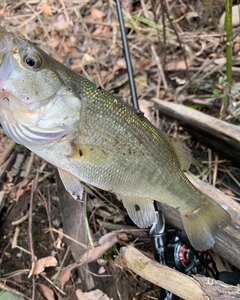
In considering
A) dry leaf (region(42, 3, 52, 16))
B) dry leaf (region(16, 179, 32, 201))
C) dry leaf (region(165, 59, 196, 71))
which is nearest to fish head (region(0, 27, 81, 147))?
dry leaf (region(16, 179, 32, 201))

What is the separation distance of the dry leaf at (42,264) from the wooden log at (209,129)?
137 cm

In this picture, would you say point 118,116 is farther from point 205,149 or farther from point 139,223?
point 205,149

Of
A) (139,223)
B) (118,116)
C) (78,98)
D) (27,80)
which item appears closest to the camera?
(27,80)

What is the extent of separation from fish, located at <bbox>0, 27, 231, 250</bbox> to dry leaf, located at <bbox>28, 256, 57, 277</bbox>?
1018 mm

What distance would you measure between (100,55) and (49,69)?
87.6 inches

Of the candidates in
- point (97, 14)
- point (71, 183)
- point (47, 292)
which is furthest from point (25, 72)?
point (97, 14)

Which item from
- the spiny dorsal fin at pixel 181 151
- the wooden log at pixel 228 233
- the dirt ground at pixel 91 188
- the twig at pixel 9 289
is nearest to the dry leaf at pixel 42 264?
the dirt ground at pixel 91 188

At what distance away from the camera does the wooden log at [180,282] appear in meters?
1.80

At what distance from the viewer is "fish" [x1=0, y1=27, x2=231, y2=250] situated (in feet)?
5.18

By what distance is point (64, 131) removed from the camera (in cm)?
→ 168

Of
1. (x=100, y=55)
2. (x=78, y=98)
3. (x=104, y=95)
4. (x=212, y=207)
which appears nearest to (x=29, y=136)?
(x=78, y=98)

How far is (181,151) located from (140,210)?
378mm

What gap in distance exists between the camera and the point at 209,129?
2.74 metres

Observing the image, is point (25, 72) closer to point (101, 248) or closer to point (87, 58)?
point (101, 248)
